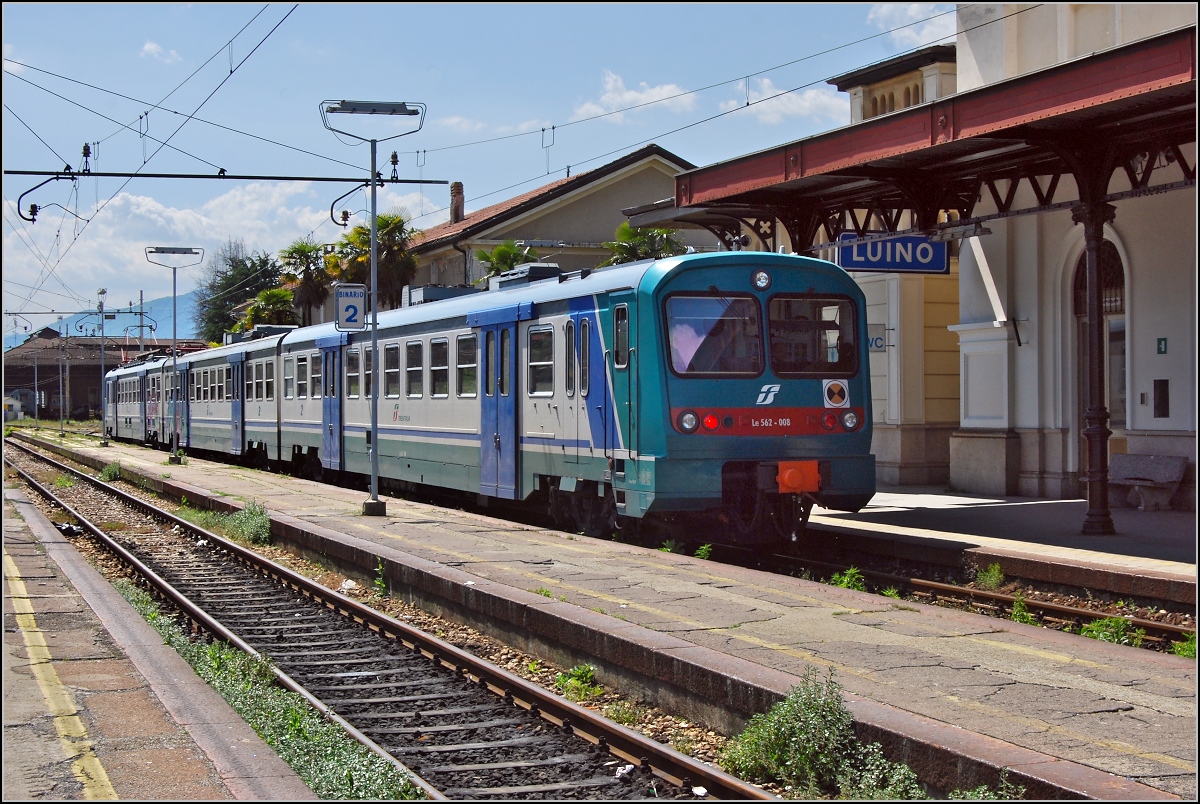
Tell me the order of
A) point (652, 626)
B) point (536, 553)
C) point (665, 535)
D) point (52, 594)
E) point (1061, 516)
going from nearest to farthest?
point (652, 626), point (52, 594), point (536, 553), point (665, 535), point (1061, 516)

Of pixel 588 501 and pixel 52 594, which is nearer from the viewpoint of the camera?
pixel 52 594

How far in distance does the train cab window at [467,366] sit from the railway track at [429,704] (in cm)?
385

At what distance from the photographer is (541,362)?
49.6 feet

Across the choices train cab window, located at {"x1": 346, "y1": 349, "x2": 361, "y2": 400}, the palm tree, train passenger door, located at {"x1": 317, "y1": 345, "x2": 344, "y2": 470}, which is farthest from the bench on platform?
the palm tree

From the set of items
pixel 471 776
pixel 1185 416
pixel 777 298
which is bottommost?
pixel 471 776

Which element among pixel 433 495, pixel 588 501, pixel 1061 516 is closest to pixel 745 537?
pixel 588 501

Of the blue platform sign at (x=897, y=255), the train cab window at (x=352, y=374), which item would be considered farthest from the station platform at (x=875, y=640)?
the train cab window at (x=352, y=374)

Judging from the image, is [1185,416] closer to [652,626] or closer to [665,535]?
[665,535]

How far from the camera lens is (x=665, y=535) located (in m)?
14.1

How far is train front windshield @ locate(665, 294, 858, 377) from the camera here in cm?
1284

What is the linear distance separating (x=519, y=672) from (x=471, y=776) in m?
2.46

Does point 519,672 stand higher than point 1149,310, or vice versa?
point 1149,310

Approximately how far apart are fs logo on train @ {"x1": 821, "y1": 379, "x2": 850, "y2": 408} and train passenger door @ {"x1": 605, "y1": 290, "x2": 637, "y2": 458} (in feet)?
7.09

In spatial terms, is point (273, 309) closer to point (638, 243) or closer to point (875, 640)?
point (638, 243)
